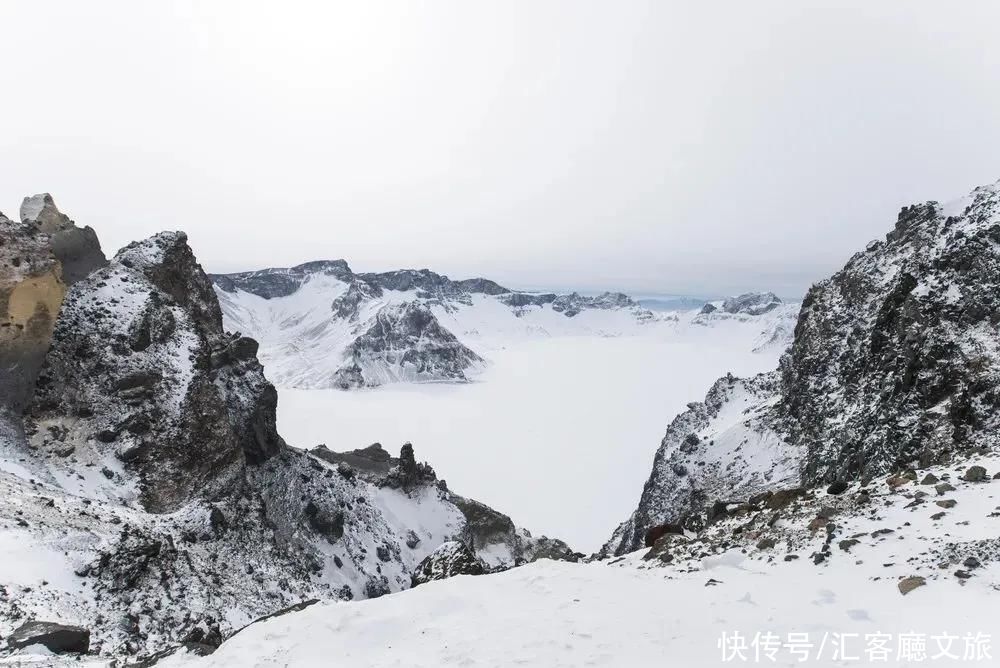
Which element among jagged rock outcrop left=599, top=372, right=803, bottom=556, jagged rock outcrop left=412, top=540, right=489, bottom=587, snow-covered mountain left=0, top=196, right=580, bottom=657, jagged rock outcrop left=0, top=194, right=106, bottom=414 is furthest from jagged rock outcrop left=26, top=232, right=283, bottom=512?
jagged rock outcrop left=599, top=372, right=803, bottom=556

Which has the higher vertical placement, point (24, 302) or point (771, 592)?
point (24, 302)

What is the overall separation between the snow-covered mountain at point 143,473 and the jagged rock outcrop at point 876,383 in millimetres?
22947

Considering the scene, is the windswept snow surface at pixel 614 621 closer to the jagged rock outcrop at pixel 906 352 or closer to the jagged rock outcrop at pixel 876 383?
the jagged rock outcrop at pixel 876 383

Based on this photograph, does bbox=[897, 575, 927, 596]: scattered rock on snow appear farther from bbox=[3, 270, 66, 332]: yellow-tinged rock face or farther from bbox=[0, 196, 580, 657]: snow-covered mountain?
bbox=[3, 270, 66, 332]: yellow-tinged rock face

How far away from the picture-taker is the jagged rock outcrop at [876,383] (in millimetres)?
25328

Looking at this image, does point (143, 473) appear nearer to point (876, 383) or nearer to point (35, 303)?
point (35, 303)

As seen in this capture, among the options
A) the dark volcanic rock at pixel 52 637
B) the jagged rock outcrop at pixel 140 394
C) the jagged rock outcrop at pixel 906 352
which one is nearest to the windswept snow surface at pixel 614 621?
the dark volcanic rock at pixel 52 637

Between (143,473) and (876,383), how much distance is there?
48287mm

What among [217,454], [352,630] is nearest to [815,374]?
[352,630]

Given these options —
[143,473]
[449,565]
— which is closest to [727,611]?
[449,565]

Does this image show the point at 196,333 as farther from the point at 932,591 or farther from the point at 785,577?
the point at 932,591

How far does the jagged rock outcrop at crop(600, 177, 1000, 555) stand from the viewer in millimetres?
25328

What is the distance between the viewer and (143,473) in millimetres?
31062

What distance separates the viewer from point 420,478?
60656 mm
